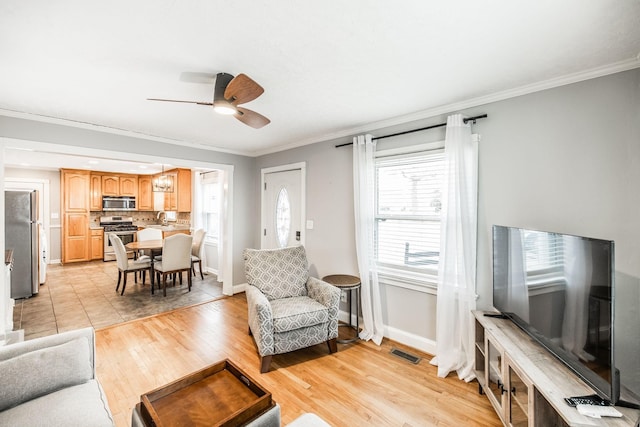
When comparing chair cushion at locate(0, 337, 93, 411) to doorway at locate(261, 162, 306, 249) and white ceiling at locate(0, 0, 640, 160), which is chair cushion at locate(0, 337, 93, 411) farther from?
doorway at locate(261, 162, 306, 249)

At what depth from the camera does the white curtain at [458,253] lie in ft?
7.79

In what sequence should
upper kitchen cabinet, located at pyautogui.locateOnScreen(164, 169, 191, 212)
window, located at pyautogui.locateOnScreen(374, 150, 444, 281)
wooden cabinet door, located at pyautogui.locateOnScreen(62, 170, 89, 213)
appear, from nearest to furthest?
window, located at pyautogui.locateOnScreen(374, 150, 444, 281) → upper kitchen cabinet, located at pyautogui.locateOnScreen(164, 169, 191, 212) → wooden cabinet door, located at pyautogui.locateOnScreen(62, 170, 89, 213)

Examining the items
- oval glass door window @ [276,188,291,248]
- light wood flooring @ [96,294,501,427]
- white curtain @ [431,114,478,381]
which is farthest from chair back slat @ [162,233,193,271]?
white curtain @ [431,114,478,381]

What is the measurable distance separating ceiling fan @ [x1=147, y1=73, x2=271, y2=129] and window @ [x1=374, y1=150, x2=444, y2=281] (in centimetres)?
151

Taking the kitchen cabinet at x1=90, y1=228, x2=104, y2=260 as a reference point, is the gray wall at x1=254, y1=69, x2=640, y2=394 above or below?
above

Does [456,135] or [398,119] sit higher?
[398,119]

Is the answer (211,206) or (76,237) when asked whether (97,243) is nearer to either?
(76,237)

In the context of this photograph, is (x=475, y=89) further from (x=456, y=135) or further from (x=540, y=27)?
(x=540, y=27)

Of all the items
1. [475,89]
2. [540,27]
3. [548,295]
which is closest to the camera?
[540,27]

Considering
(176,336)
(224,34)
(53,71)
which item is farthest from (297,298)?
(53,71)

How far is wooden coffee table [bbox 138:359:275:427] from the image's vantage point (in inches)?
49.0

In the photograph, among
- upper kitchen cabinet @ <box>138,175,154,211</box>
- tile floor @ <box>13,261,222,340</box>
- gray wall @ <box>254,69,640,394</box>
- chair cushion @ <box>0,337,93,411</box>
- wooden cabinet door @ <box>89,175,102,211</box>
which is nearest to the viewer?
chair cushion @ <box>0,337,93,411</box>

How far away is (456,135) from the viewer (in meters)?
2.42

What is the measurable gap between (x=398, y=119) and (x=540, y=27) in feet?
4.86
